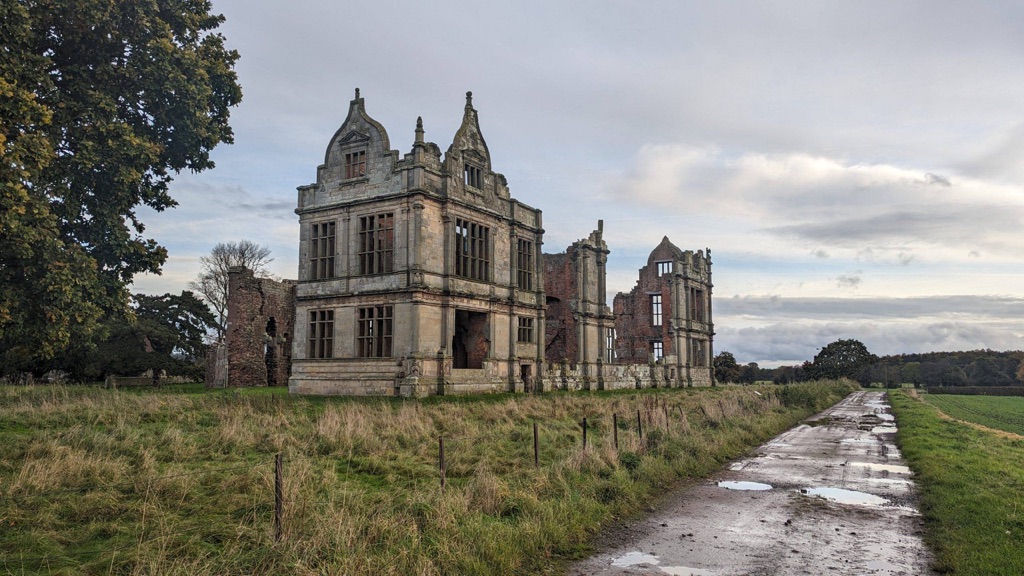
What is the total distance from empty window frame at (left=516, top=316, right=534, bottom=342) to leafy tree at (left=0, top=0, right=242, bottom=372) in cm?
2275

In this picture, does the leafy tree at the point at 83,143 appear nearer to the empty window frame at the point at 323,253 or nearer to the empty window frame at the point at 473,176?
the empty window frame at the point at 323,253

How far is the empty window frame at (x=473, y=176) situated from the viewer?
33403mm

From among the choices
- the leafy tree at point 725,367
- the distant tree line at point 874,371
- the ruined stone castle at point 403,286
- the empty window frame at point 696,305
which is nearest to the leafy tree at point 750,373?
the distant tree line at point 874,371

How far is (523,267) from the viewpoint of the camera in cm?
3728

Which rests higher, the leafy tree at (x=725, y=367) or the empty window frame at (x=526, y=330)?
the empty window frame at (x=526, y=330)

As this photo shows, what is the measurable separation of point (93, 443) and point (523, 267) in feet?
88.3

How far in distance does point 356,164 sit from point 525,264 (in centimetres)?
1112

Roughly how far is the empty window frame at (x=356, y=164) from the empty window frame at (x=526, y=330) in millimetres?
11673

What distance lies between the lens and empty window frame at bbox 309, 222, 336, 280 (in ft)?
106

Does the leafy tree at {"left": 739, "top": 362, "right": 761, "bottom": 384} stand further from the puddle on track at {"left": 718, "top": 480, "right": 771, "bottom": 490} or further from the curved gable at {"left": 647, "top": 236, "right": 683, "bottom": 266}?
the puddle on track at {"left": 718, "top": 480, "right": 771, "bottom": 490}

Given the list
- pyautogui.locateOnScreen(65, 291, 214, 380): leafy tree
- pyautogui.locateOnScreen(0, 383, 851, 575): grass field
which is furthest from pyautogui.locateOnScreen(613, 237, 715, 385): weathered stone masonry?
pyautogui.locateOnScreen(0, 383, 851, 575): grass field

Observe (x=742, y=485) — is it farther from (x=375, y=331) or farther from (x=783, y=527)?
(x=375, y=331)

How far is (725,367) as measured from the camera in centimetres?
7669

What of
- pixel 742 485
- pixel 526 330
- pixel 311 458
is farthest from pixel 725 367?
pixel 311 458
